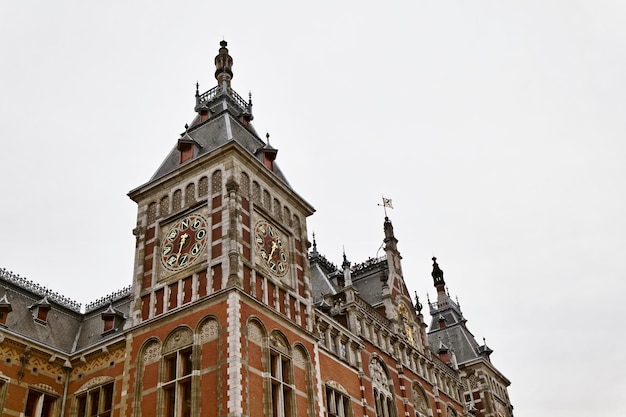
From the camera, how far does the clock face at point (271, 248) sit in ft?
116

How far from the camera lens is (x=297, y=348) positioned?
113 ft

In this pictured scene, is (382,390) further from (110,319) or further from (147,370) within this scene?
(110,319)

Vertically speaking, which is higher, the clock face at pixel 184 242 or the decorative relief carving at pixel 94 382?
the clock face at pixel 184 242

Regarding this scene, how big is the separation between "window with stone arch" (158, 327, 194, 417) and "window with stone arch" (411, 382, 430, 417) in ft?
60.5

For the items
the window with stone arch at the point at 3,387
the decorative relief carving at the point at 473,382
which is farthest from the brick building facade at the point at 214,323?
the decorative relief carving at the point at 473,382

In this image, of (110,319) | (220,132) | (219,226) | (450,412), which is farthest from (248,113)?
(450,412)

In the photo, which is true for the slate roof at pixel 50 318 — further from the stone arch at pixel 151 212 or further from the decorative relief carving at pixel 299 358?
the decorative relief carving at pixel 299 358

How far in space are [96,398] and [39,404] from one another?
2.69 m

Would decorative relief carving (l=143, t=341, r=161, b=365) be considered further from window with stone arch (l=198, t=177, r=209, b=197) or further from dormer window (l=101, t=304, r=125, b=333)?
window with stone arch (l=198, t=177, r=209, b=197)

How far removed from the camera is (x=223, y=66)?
47219 mm

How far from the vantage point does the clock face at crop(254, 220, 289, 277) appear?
116 feet

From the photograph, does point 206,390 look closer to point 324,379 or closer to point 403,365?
point 324,379

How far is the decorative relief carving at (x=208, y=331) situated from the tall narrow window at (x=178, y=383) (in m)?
0.99

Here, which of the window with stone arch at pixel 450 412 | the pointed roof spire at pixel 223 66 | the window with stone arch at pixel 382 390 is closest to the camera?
the window with stone arch at pixel 382 390
